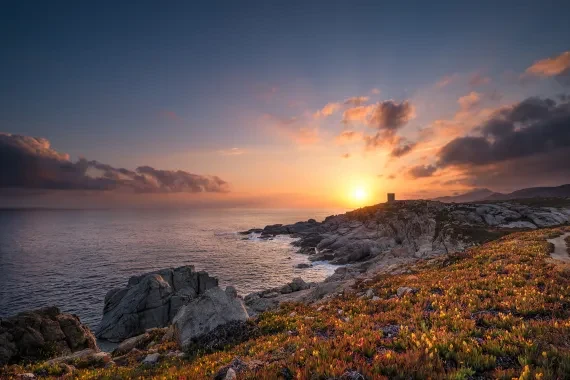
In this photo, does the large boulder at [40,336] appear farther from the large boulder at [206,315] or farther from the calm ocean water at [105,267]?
the calm ocean water at [105,267]

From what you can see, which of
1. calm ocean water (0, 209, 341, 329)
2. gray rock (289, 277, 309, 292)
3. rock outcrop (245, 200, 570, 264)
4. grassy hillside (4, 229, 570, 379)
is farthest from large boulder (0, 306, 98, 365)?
rock outcrop (245, 200, 570, 264)

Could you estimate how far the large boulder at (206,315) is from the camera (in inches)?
596

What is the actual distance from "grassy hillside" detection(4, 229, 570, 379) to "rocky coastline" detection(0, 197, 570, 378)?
1726 millimetres

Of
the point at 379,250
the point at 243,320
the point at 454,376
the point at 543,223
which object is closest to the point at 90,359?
the point at 243,320

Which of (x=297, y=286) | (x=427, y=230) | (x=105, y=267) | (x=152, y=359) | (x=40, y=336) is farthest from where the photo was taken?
(x=427, y=230)

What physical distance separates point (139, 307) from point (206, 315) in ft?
118

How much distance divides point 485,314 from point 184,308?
16659 mm

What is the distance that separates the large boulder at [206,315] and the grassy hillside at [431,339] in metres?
1.25

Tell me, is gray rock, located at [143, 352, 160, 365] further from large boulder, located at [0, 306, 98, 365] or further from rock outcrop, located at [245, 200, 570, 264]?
rock outcrop, located at [245, 200, 570, 264]

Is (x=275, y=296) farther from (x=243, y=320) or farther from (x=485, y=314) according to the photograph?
(x=485, y=314)

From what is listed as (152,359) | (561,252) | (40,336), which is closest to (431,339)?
(152,359)

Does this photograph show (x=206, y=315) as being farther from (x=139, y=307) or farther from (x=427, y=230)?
(x=427, y=230)

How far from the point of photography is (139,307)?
44031 millimetres

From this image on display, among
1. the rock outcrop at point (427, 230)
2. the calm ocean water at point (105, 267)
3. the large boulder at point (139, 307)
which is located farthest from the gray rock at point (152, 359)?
the rock outcrop at point (427, 230)
